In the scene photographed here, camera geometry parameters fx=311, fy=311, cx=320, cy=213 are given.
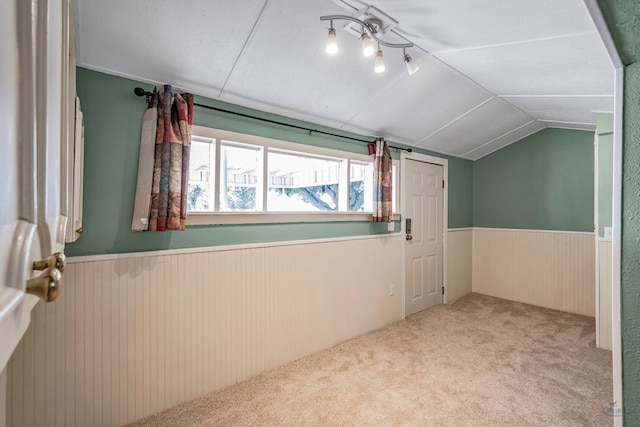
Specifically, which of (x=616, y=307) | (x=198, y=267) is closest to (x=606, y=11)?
(x=616, y=307)

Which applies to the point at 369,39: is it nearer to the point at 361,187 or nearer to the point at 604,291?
the point at 361,187

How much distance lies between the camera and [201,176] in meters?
2.23

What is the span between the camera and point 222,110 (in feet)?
7.00

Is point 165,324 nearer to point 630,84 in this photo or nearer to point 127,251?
point 127,251

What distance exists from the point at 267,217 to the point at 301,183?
1.78ft

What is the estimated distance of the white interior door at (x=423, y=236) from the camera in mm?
3611

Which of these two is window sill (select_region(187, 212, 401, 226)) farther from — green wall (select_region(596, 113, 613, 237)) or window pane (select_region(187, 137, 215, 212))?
green wall (select_region(596, 113, 613, 237))

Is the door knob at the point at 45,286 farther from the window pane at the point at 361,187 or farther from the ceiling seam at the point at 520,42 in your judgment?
the window pane at the point at 361,187

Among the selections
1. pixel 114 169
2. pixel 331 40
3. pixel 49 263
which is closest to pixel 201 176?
pixel 114 169

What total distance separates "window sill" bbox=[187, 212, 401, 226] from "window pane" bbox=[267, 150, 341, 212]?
0.08 meters

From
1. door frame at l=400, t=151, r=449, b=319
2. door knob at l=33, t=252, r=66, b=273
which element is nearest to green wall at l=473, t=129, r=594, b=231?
door frame at l=400, t=151, r=449, b=319

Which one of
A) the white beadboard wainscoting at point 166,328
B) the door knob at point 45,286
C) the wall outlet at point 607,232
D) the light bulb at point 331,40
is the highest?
the light bulb at point 331,40

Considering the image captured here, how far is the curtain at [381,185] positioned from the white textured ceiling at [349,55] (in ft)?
0.98

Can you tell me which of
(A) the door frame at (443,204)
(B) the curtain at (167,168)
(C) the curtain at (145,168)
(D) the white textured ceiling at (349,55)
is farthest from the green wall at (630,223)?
(A) the door frame at (443,204)
